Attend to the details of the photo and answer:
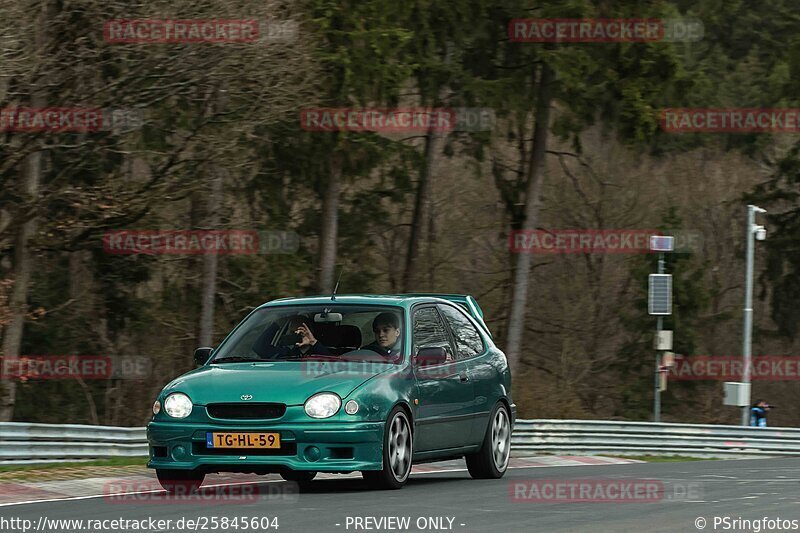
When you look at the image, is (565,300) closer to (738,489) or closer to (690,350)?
(690,350)

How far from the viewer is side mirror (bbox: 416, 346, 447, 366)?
1262 cm

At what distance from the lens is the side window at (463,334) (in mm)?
13844

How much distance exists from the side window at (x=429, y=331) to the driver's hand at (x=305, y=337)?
85 centimetres

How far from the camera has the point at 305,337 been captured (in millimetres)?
12789

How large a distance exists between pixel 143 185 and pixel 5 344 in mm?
4354

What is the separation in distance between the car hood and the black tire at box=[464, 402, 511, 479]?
1.88m

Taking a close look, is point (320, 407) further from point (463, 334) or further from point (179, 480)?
point (463, 334)

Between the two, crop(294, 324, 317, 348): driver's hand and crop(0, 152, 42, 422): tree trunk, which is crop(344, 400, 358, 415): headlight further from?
crop(0, 152, 42, 422): tree trunk

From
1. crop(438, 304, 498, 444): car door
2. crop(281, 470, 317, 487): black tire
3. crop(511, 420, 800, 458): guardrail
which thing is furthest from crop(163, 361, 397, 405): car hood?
crop(511, 420, 800, 458): guardrail

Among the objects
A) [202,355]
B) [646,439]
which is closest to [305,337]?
[202,355]

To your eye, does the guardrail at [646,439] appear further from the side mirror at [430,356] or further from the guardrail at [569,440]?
the side mirror at [430,356]

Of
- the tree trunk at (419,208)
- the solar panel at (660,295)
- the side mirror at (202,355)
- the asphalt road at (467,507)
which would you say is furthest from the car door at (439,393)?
the tree trunk at (419,208)

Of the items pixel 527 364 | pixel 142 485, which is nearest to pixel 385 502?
pixel 142 485

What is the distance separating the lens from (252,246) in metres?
35.4
